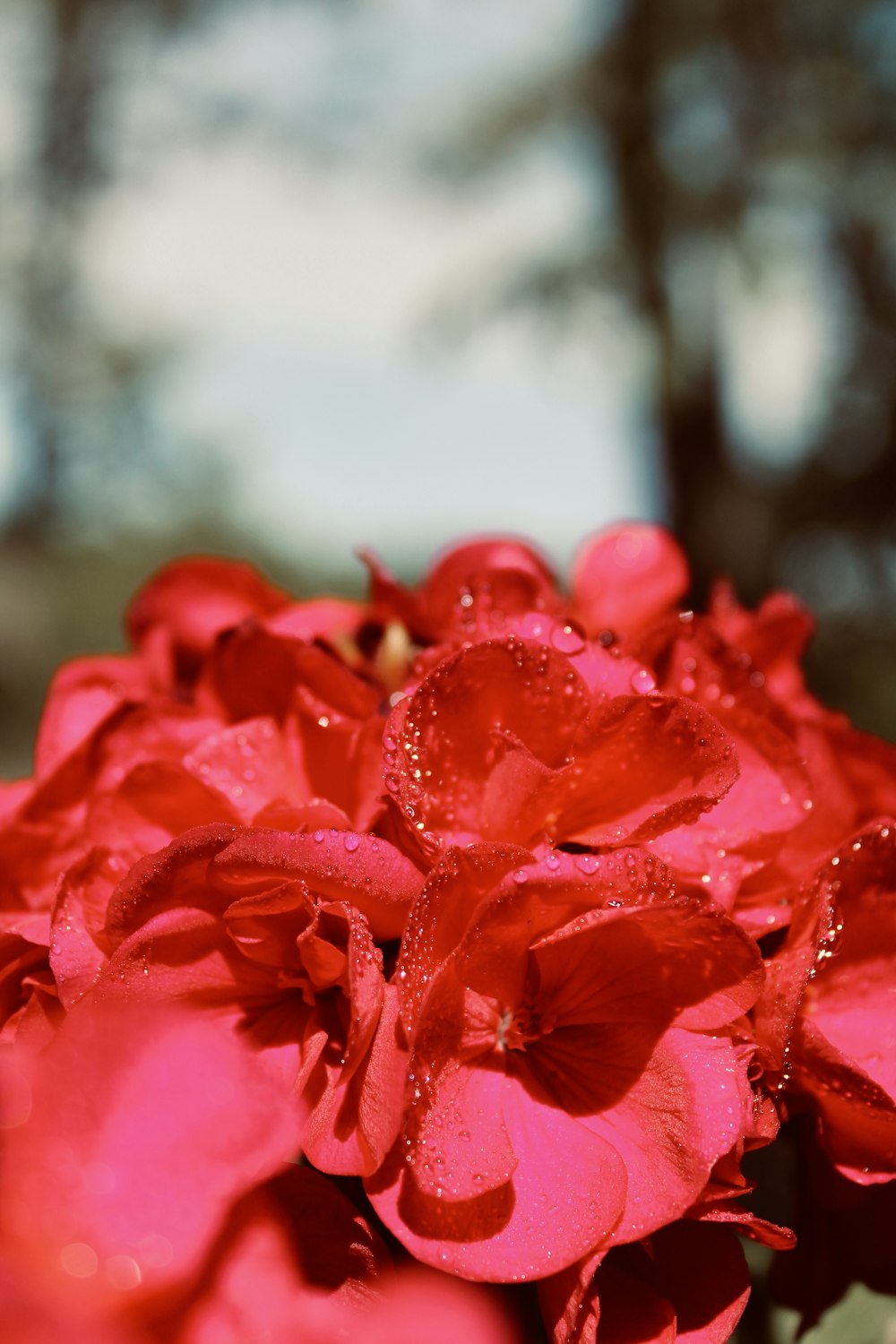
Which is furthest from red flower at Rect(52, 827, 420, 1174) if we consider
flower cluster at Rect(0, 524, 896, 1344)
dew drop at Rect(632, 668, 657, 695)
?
dew drop at Rect(632, 668, 657, 695)

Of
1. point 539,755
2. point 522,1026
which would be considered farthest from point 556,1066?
point 539,755

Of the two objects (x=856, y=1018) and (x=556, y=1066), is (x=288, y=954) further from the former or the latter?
(x=856, y=1018)

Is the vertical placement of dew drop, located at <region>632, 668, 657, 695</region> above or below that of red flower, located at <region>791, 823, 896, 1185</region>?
above

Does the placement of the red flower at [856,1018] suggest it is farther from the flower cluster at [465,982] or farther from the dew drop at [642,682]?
the dew drop at [642,682]

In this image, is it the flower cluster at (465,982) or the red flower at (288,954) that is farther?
the red flower at (288,954)

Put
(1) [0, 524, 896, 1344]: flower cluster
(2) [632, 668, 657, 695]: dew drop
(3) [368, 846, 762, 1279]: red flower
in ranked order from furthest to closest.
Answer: (2) [632, 668, 657, 695]: dew drop → (3) [368, 846, 762, 1279]: red flower → (1) [0, 524, 896, 1344]: flower cluster

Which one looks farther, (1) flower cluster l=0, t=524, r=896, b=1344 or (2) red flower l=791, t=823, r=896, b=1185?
(2) red flower l=791, t=823, r=896, b=1185

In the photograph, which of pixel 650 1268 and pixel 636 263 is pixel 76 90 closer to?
pixel 636 263

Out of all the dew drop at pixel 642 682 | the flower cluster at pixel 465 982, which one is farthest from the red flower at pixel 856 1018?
the dew drop at pixel 642 682

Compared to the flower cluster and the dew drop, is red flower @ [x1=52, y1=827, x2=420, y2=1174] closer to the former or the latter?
the flower cluster
